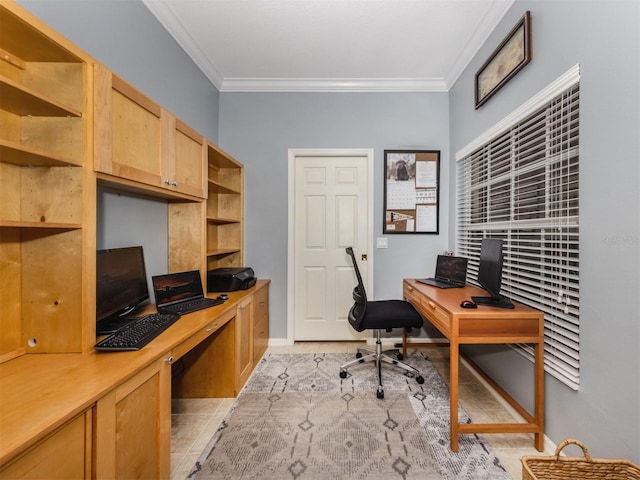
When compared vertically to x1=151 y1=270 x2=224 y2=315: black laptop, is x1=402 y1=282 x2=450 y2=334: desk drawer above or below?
below

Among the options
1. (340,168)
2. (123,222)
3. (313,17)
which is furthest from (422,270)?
(123,222)

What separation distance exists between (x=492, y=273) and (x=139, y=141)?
2.18 m

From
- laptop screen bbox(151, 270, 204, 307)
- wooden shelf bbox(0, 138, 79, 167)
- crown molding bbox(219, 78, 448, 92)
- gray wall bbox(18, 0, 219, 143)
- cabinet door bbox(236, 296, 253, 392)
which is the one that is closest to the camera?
wooden shelf bbox(0, 138, 79, 167)

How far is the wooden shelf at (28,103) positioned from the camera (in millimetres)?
891

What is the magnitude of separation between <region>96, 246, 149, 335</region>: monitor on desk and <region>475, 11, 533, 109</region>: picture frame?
8.83 ft

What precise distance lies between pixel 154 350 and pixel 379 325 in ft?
5.02

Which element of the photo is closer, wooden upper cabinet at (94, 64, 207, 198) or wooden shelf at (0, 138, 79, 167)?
wooden shelf at (0, 138, 79, 167)

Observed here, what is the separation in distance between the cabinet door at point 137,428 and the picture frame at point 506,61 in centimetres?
265

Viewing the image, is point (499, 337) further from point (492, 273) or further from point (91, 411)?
point (91, 411)

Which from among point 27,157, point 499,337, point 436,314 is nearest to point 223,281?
point 27,157

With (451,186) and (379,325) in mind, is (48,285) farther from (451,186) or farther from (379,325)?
(451,186)

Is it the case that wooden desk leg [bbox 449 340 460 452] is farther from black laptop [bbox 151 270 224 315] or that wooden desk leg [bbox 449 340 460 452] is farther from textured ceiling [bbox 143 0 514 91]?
textured ceiling [bbox 143 0 514 91]

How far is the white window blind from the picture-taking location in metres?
1.35

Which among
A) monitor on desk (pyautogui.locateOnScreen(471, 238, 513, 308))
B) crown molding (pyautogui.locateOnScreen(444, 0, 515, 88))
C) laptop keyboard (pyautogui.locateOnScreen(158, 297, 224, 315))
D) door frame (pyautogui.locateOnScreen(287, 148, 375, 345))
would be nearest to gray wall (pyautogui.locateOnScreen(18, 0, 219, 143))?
door frame (pyautogui.locateOnScreen(287, 148, 375, 345))
